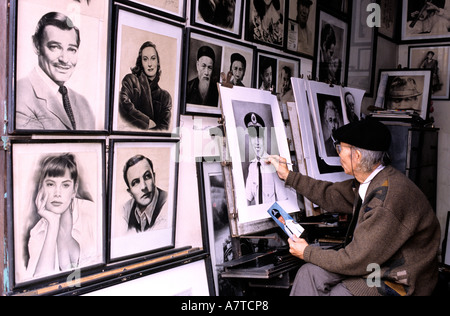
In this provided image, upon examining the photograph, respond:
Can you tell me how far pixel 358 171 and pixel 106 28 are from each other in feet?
4.50

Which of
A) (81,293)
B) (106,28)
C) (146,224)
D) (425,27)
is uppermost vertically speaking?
(425,27)

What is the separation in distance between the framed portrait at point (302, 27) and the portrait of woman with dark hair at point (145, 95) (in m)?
1.32

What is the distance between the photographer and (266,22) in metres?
2.97

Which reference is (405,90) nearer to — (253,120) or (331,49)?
(331,49)

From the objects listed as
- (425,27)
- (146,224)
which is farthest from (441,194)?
(146,224)

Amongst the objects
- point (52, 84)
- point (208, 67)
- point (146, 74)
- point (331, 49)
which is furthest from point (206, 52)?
point (331, 49)

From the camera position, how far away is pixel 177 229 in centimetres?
238

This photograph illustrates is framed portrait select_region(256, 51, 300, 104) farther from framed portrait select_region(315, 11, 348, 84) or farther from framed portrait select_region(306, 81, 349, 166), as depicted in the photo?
framed portrait select_region(315, 11, 348, 84)

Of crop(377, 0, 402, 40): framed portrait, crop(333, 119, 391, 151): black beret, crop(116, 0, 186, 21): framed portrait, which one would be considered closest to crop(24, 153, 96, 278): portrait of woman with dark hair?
crop(116, 0, 186, 21): framed portrait

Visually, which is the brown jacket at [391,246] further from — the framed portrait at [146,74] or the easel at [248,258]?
the framed portrait at [146,74]

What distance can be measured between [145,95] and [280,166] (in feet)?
2.88

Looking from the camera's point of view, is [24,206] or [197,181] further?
[197,181]

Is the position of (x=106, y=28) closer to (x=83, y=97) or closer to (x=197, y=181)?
(x=83, y=97)

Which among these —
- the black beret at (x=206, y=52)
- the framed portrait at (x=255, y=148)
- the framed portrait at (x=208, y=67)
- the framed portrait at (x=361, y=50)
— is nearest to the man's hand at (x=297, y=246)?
the framed portrait at (x=255, y=148)
